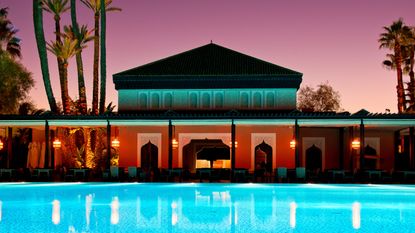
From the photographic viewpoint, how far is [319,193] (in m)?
20.7

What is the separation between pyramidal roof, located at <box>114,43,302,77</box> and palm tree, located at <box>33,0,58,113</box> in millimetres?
4707

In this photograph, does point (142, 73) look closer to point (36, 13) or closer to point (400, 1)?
point (36, 13)

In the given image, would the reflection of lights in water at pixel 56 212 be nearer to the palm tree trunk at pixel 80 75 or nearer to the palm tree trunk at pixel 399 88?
the palm tree trunk at pixel 80 75

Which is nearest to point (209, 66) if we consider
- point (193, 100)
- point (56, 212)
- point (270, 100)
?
point (193, 100)

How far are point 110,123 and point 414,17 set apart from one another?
97.3 feet

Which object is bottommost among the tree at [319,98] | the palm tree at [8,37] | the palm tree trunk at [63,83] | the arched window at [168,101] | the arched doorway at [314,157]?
the arched doorway at [314,157]

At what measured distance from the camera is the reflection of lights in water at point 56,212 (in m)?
13.6

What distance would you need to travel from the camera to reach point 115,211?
15195 millimetres

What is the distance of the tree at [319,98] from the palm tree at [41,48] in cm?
3479

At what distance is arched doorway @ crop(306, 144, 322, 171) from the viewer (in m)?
31.4

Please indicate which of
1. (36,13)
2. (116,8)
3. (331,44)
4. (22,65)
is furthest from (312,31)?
(22,65)

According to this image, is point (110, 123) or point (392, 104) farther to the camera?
point (392, 104)

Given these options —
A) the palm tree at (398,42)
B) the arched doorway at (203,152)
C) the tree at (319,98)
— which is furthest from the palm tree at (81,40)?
the tree at (319,98)

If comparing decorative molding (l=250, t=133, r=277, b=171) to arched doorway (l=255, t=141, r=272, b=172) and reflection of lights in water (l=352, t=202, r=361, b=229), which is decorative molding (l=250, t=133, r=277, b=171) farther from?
reflection of lights in water (l=352, t=202, r=361, b=229)
